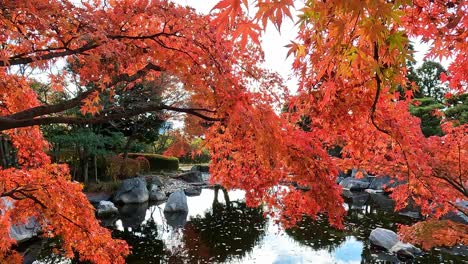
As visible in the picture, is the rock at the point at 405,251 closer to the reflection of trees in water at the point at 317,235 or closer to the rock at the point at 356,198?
the reflection of trees in water at the point at 317,235

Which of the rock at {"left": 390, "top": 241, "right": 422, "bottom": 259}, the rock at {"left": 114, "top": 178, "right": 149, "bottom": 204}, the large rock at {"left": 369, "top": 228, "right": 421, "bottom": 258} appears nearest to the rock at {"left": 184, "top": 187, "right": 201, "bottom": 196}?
the rock at {"left": 114, "top": 178, "right": 149, "bottom": 204}

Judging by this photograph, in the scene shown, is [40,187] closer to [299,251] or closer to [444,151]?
[444,151]

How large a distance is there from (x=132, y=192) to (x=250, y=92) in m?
14.4

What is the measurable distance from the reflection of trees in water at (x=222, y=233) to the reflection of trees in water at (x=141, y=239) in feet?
3.23

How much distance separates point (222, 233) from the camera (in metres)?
12.7

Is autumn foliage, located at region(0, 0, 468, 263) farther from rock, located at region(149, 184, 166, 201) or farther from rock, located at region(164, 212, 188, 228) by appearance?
rock, located at region(149, 184, 166, 201)

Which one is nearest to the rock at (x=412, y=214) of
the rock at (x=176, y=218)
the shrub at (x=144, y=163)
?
the rock at (x=176, y=218)

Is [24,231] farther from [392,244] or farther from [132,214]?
[392,244]

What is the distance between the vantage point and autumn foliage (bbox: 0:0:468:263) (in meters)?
2.41

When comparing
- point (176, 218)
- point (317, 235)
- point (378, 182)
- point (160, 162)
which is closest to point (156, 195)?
point (176, 218)

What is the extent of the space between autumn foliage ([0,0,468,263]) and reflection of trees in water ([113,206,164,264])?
4.07 metres

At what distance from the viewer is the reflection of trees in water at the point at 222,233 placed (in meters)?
10.7

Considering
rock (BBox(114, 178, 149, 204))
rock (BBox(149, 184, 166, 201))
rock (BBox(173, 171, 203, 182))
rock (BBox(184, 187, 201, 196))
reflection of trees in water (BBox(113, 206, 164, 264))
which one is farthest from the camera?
rock (BBox(173, 171, 203, 182))

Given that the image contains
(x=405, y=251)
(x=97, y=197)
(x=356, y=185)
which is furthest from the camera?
(x=356, y=185)
